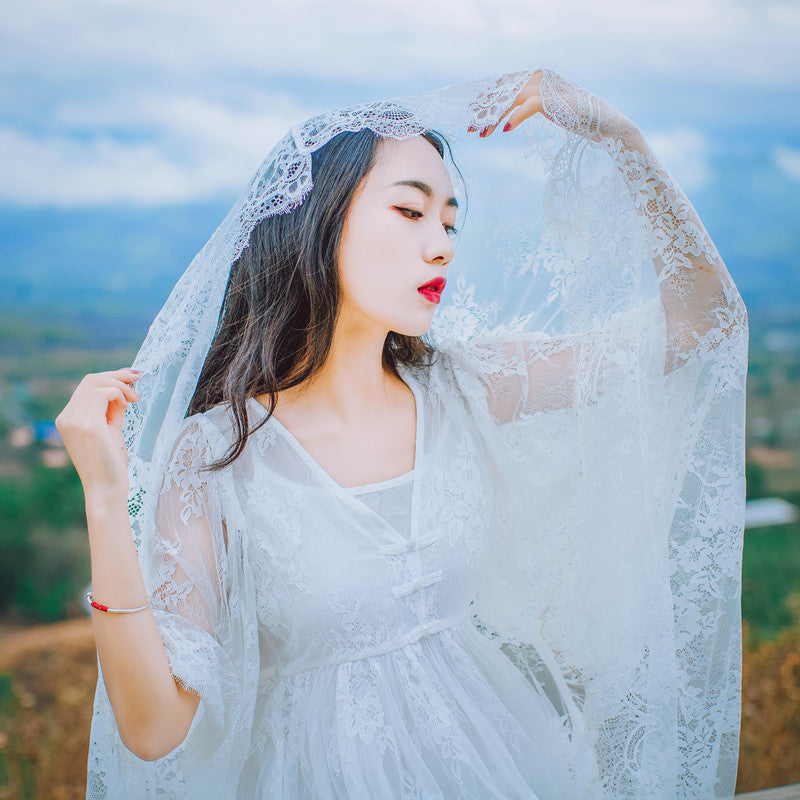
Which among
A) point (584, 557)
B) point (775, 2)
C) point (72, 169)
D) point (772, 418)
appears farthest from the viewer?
point (772, 418)

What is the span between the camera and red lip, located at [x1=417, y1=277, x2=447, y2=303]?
1203 mm

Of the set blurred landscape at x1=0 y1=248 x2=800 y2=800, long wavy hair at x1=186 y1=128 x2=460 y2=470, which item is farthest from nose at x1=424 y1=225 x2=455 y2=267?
blurred landscape at x1=0 y1=248 x2=800 y2=800

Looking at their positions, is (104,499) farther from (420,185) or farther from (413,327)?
(420,185)

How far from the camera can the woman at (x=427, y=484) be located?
3.68 ft

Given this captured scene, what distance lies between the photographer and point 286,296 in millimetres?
1296

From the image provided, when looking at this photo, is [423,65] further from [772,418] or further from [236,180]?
[772,418]

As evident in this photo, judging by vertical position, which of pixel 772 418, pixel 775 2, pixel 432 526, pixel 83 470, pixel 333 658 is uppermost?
pixel 775 2

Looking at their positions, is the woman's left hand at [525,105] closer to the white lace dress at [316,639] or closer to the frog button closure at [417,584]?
A: the white lace dress at [316,639]

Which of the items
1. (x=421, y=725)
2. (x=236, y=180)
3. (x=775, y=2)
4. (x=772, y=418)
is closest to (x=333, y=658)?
(x=421, y=725)

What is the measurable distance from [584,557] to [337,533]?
0.44 meters

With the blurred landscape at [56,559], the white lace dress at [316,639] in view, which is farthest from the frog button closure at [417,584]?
the blurred landscape at [56,559]

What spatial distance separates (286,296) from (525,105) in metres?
0.50

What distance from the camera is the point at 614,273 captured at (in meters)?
1.21

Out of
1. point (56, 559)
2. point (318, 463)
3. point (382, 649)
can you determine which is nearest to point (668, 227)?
point (318, 463)
